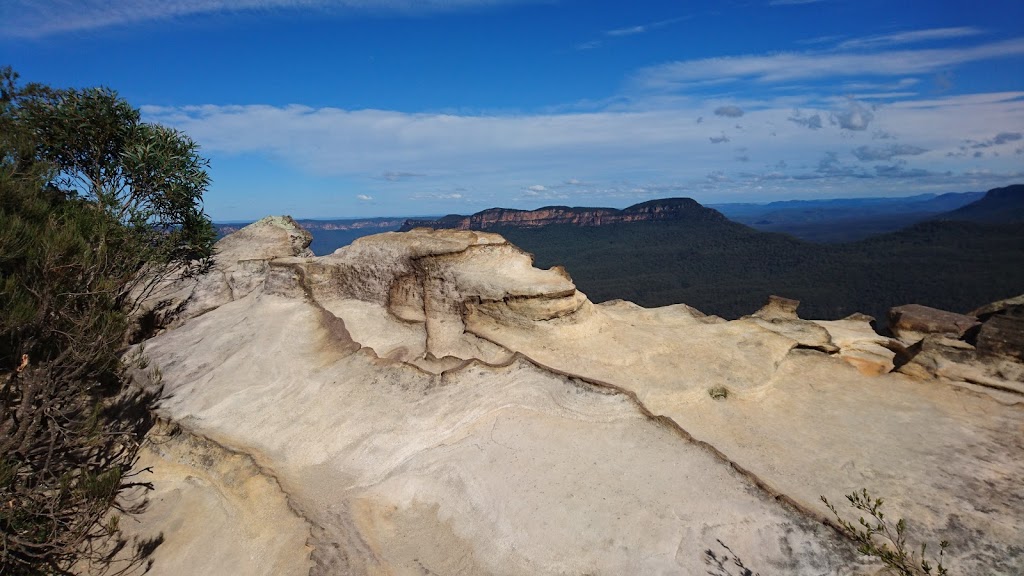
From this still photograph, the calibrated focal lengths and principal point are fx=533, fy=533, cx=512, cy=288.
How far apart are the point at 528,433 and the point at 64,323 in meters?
10.1

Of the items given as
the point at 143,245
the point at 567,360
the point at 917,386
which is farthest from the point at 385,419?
the point at 917,386

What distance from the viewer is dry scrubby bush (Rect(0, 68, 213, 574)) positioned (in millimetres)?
9625

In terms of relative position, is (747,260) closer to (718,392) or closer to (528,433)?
(718,392)

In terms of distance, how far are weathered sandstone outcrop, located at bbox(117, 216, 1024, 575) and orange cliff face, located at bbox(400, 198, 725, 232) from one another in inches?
4875

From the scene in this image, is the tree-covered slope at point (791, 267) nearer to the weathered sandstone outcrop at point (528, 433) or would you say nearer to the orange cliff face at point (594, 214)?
the orange cliff face at point (594, 214)

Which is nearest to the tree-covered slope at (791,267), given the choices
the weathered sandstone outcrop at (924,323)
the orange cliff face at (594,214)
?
the orange cliff face at (594,214)

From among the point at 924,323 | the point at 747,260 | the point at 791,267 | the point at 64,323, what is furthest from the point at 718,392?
the point at 747,260

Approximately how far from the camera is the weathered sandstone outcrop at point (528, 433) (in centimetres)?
981

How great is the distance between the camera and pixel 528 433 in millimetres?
12234

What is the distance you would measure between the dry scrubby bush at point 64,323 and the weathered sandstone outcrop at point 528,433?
173cm

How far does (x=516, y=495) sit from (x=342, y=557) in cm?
342

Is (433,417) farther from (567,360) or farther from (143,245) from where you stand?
(143,245)

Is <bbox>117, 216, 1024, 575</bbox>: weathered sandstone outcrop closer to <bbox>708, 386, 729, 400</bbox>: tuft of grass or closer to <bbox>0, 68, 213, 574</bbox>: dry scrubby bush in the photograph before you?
<bbox>708, 386, 729, 400</bbox>: tuft of grass

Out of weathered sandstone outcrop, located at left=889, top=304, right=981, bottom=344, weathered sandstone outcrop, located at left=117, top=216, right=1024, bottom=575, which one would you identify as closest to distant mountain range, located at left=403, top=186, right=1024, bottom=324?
weathered sandstone outcrop, located at left=889, top=304, right=981, bottom=344
